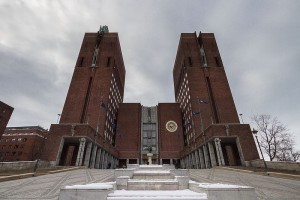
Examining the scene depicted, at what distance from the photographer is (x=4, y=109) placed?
52.4 m

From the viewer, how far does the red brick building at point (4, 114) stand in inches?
2002

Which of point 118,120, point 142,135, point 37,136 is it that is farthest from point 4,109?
point 142,135

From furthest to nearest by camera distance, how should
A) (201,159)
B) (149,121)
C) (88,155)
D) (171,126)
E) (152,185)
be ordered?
(149,121)
(171,126)
(201,159)
(88,155)
(152,185)

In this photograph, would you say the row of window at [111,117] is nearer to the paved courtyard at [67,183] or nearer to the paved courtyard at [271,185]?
the paved courtyard at [67,183]

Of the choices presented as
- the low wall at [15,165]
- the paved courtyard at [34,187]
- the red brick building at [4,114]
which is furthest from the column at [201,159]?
the red brick building at [4,114]

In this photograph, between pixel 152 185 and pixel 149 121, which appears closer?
pixel 152 185

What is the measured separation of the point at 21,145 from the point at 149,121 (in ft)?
172

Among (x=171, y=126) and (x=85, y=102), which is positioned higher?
(x=85, y=102)

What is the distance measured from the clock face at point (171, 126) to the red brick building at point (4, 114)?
5156cm

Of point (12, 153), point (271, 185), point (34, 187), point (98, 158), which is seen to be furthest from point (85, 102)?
point (12, 153)

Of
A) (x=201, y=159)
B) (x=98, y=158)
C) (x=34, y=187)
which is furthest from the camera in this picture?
(x=98, y=158)

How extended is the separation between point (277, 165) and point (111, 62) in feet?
157

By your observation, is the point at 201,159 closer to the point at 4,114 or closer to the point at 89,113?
the point at 89,113

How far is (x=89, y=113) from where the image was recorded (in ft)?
143
